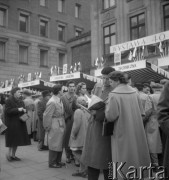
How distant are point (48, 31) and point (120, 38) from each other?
1620 cm

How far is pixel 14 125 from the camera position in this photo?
7133mm

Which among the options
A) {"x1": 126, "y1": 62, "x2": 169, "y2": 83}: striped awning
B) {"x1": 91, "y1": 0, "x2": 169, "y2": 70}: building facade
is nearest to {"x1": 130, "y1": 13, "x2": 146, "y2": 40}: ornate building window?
{"x1": 91, "y1": 0, "x2": 169, "y2": 70}: building facade

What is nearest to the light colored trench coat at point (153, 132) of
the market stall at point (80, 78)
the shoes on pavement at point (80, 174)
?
the shoes on pavement at point (80, 174)

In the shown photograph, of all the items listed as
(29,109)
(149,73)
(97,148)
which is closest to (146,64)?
(149,73)

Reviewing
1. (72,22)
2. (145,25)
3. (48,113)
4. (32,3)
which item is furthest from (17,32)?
(48,113)

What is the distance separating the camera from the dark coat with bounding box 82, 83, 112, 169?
3.71m

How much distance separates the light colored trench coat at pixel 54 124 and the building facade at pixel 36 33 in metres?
24.4

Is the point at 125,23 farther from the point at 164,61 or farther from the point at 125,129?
the point at 125,129

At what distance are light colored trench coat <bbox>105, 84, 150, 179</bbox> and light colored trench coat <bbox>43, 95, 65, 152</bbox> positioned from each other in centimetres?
289

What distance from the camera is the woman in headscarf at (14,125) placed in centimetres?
702

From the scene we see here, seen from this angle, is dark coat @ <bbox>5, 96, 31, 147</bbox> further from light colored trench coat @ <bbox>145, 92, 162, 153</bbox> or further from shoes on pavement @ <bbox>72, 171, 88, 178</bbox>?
light colored trench coat @ <bbox>145, 92, 162, 153</bbox>

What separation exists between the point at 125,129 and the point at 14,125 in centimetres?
438

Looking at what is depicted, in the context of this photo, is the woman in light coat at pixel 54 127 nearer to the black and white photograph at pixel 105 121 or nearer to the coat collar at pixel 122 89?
the black and white photograph at pixel 105 121

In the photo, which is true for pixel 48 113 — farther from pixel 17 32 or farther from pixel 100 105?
pixel 17 32
